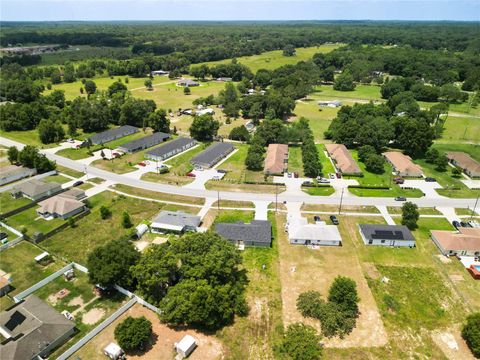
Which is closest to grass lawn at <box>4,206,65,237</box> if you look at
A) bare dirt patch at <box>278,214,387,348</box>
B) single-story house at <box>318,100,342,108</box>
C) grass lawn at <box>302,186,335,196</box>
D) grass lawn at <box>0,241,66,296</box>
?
grass lawn at <box>0,241,66,296</box>

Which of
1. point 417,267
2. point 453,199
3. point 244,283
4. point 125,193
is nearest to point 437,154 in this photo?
point 453,199

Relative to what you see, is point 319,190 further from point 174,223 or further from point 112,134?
point 112,134

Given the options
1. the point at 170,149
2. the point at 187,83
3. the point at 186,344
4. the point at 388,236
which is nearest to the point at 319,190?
the point at 388,236

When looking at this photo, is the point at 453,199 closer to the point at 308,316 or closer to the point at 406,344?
the point at 406,344

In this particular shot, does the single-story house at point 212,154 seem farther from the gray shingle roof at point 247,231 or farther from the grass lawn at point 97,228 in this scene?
the gray shingle roof at point 247,231

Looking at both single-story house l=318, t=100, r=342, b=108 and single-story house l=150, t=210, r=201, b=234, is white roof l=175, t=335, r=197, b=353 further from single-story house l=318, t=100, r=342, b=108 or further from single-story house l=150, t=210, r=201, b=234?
single-story house l=318, t=100, r=342, b=108

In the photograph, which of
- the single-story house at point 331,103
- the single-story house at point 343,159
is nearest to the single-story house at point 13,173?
the single-story house at point 343,159
